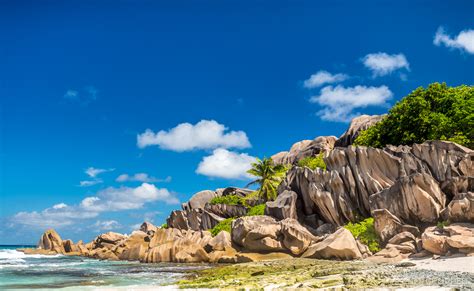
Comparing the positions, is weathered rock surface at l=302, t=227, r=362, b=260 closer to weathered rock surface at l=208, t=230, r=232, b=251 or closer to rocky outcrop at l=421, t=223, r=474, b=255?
rocky outcrop at l=421, t=223, r=474, b=255

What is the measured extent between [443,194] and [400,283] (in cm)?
1504

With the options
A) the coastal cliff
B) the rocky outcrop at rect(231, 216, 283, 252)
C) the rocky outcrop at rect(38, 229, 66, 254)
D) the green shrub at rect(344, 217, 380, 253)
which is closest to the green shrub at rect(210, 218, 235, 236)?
the coastal cliff

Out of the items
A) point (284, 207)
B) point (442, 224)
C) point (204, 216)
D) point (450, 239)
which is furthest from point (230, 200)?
point (450, 239)

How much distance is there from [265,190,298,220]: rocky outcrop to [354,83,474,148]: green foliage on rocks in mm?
14006

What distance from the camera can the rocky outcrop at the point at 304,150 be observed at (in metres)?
67.9

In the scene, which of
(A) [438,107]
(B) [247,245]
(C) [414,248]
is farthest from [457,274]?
(A) [438,107]

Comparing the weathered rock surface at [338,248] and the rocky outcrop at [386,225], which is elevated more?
the rocky outcrop at [386,225]

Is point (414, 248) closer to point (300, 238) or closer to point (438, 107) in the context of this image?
point (300, 238)

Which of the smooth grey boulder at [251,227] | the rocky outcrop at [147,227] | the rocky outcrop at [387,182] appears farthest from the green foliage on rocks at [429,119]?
the rocky outcrop at [147,227]

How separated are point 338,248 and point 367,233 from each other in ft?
14.1

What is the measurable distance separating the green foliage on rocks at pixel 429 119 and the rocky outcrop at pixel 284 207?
45.9 ft

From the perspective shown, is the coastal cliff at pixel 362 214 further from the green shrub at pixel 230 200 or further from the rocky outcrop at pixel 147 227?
the rocky outcrop at pixel 147 227

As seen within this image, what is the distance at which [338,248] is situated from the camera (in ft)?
89.1

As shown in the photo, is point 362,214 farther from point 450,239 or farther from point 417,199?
point 450,239
